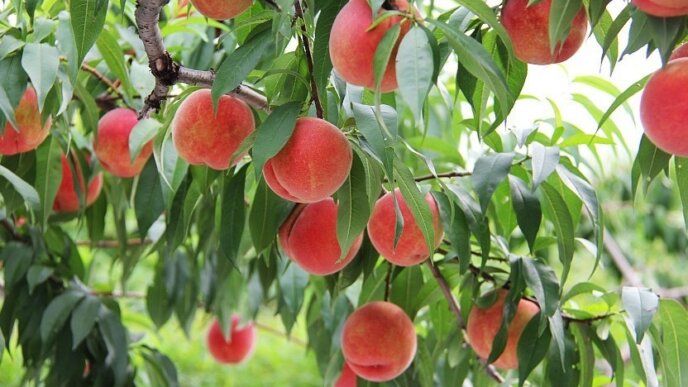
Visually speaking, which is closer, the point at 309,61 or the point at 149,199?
the point at 309,61

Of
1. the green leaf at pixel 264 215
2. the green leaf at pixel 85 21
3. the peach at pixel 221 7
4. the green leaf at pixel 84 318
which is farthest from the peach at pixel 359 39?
the green leaf at pixel 84 318

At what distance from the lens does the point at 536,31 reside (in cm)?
77

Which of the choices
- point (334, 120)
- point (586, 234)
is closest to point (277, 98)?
point (334, 120)

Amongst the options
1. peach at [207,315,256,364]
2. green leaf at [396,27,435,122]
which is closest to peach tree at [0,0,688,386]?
green leaf at [396,27,435,122]

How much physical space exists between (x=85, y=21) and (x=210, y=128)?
6.1 inches

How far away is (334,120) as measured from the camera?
869 millimetres

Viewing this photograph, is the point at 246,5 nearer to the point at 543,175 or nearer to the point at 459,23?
the point at 459,23

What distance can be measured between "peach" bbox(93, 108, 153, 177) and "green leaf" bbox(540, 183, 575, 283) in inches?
20.3

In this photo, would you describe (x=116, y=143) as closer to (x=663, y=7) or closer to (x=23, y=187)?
(x=23, y=187)

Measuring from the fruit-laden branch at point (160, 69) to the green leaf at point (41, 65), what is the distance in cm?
10

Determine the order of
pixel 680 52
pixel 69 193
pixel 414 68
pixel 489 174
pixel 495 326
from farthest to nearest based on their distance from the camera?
pixel 69 193 < pixel 495 326 < pixel 489 174 < pixel 680 52 < pixel 414 68

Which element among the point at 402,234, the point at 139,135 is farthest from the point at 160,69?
the point at 402,234

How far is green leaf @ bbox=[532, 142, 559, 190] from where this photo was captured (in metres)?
0.92

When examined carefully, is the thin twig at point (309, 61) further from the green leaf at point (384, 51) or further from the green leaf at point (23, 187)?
the green leaf at point (23, 187)
